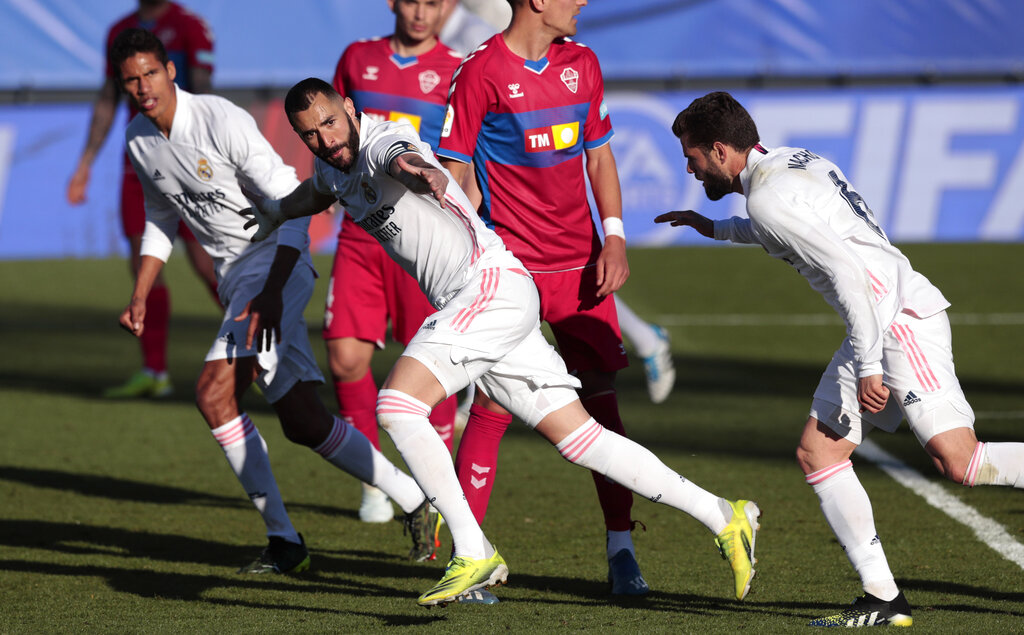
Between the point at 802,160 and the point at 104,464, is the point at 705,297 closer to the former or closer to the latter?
the point at 104,464

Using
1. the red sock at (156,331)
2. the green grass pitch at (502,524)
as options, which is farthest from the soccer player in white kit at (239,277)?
the red sock at (156,331)

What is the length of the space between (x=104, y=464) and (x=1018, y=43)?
71.4 feet

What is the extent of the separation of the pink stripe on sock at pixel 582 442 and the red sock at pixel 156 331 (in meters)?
5.37

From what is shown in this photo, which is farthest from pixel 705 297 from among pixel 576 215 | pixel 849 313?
pixel 849 313

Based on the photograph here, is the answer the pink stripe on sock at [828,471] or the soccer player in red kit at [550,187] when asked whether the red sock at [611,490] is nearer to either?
the soccer player in red kit at [550,187]

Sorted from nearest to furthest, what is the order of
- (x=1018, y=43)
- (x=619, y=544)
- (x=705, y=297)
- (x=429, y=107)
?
(x=619, y=544) < (x=429, y=107) < (x=705, y=297) < (x=1018, y=43)

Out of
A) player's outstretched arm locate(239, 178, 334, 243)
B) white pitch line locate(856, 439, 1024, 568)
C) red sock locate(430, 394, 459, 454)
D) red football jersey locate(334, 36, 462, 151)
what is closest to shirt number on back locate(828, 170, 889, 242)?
white pitch line locate(856, 439, 1024, 568)

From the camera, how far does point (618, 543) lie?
4629mm

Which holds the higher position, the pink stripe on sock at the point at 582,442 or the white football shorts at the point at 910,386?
the white football shorts at the point at 910,386

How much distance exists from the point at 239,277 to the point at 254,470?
0.77 meters

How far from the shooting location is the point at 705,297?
46.4ft

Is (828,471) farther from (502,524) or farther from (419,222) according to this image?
(502,524)

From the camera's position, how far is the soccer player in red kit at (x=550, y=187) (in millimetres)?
4613

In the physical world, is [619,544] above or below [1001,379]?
above
